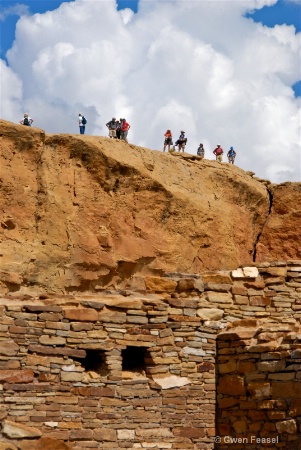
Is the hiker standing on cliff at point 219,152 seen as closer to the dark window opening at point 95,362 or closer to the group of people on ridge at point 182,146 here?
the group of people on ridge at point 182,146

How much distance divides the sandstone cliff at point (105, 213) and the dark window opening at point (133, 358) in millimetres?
5497

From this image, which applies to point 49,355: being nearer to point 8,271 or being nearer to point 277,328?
point 277,328

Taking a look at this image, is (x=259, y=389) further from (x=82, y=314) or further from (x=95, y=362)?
(x=82, y=314)

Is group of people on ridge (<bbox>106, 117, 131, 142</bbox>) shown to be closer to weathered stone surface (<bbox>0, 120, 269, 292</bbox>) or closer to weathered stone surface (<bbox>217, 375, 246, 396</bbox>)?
weathered stone surface (<bbox>0, 120, 269, 292</bbox>)

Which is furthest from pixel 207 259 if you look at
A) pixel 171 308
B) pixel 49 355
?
pixel 49 355


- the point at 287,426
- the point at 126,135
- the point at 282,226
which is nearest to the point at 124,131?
the point at 126,135

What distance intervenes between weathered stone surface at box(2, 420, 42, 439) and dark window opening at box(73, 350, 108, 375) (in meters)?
1.55

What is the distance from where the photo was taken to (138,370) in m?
14.6

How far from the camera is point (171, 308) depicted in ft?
48.7

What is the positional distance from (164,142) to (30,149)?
209 inches

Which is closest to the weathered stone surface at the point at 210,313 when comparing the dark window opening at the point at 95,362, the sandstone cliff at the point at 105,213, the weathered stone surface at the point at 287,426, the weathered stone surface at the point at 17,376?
the dark window opening at the point at 95,362

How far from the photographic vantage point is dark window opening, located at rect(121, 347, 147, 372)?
1465cm

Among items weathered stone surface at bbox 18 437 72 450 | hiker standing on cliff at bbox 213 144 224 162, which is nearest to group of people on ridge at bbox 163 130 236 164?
hiker standing on cliff at bbox 213 144 224 162

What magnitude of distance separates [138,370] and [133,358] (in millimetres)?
298
